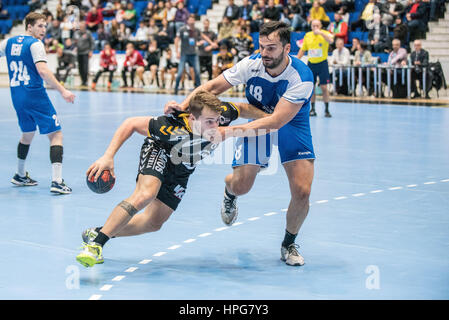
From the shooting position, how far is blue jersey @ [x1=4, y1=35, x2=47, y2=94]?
759cm

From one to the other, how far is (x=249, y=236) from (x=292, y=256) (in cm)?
84

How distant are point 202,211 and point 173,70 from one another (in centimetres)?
1674

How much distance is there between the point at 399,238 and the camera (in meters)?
5.79

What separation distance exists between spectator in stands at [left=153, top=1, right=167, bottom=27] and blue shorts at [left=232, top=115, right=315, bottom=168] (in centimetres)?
1947

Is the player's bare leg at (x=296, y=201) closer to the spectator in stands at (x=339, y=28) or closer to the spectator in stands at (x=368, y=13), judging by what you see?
the spectator in stands at (x=339, y=28)

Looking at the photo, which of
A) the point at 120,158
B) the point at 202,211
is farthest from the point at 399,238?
the point at 120,158

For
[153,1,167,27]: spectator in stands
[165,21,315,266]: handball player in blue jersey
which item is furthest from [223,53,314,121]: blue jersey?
[153,1,167,27]: spectator in stands

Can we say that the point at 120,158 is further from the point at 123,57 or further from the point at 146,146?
the point at 123,57

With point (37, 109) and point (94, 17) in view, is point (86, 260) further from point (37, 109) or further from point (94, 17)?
point (94, 17)

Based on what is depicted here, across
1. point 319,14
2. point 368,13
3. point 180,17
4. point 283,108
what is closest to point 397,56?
point 368,13

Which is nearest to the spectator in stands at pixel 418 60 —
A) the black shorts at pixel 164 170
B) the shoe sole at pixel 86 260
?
the black shorts at pixel 164 170

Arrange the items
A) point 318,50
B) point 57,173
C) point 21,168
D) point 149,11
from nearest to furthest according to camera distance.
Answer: point 57,173
point 21,168
point 318,50
point 149,11

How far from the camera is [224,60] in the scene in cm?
2130
